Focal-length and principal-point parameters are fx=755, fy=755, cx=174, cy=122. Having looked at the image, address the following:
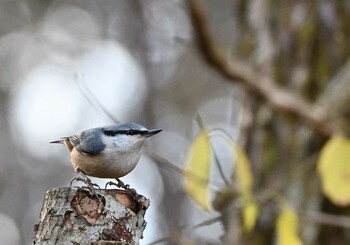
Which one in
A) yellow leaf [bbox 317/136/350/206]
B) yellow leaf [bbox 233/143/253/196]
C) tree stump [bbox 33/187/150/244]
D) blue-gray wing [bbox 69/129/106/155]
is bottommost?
tree stump [bbox 33/187/150/244]

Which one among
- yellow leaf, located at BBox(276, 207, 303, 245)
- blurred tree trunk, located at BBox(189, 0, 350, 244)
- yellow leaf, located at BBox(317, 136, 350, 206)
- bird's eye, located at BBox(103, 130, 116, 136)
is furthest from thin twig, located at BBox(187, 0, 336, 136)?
bird's eye, located at BBox(103, 130, 116, 136)

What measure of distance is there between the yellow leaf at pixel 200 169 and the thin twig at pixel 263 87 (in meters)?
0.56

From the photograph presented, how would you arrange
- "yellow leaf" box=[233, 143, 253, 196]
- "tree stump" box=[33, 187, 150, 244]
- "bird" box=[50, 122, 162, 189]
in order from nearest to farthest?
"tree stump" box=[33, 187, 150, 244]
"bird" box=[50, 122, 162, 189]
"yellow leaf" box=[233, 143, 253, 196]

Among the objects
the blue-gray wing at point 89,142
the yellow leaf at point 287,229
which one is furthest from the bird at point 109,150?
the yellow leaf at point 287,229

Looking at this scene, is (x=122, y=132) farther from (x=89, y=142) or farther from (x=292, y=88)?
(x=292, y=88)

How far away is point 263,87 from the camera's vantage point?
316 cm

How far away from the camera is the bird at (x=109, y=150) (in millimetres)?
2340

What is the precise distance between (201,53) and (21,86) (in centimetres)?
736

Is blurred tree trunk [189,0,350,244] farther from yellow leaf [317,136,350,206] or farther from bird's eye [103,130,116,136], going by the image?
bird's eye [103,130,116,136]

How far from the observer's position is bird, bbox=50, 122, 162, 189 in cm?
234

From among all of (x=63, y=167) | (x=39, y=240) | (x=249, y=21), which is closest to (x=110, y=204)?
(x=39, y=240)

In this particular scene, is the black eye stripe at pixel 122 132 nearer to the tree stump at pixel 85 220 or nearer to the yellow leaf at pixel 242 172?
the yellow leaf at pixel 242 172

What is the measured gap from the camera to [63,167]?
960 cm

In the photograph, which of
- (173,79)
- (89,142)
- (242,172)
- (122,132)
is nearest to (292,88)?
(242,172)
